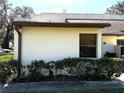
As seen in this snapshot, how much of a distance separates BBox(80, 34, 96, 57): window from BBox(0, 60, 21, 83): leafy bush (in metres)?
3.61

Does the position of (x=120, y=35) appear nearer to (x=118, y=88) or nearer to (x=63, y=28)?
(x=63, y=28)

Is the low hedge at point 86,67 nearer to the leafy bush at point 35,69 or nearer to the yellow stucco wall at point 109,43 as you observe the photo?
the leafy bush at point 35,69

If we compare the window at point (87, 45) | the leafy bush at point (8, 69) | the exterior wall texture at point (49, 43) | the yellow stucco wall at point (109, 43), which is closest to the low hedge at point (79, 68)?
the leafy bush at point (8, 69)

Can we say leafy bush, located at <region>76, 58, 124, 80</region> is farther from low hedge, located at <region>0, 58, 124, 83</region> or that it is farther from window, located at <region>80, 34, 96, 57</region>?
window, located at <region>80, 34, 96, 57</region>

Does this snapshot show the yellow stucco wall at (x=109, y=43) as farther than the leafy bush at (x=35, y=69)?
Yes

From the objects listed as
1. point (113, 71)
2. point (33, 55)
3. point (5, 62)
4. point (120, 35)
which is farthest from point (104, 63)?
point (120, 35)

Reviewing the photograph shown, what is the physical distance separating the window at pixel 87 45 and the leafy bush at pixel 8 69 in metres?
3.61

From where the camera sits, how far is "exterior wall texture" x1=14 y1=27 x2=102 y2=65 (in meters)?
15.2

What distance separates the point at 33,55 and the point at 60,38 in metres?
1.65

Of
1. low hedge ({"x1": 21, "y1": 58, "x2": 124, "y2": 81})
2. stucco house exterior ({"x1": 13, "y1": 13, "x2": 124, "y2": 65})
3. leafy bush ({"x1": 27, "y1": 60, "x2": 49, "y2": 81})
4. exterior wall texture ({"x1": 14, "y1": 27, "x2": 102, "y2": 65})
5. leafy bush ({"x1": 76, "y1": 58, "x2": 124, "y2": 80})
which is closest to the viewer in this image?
leafy bush ({"x1": 27, "y1": 60, "x2": 49, "y2": 81})

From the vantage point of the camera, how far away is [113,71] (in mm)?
14477

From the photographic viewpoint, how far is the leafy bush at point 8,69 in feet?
45.1

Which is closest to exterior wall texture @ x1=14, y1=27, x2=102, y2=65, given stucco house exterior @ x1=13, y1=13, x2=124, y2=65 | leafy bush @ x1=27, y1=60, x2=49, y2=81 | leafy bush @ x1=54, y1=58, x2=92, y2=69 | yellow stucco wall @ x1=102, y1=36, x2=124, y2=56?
stucco house exterior @ x1=13, y1=13, x2=124, y2=65

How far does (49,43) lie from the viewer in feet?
50.4
